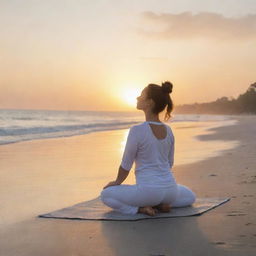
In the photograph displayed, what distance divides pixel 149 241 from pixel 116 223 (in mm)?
703

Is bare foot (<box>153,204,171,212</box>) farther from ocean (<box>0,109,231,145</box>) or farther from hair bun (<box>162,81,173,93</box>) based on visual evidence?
ocean (<box>0,109,231,145</box>)

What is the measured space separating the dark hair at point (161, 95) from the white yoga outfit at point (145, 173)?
0.21 metres

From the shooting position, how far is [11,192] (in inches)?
228

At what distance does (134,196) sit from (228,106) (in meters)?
121

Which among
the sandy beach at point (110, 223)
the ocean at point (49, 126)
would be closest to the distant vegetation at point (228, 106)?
the ocean at point (49, 126)

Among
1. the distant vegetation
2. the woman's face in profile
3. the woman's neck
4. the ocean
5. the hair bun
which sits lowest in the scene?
the ocean

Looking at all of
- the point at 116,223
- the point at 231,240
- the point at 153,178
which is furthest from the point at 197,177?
the point at 231,240

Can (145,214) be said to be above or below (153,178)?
below

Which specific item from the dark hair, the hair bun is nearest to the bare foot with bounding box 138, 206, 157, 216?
the dark hair

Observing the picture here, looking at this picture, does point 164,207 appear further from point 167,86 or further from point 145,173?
point 167,86

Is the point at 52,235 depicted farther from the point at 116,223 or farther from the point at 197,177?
the point at 197,177

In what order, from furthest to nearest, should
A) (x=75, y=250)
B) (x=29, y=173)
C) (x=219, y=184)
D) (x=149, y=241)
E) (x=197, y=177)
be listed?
(x=29, y=173), (x=197, y=177), (x=219, y=184), (x=149, y=241), (x=75, y=250)

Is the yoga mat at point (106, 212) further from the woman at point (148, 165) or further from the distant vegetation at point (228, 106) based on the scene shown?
Result: the distant vegetation at point (228, 106)

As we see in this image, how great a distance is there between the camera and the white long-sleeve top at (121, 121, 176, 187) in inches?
175
